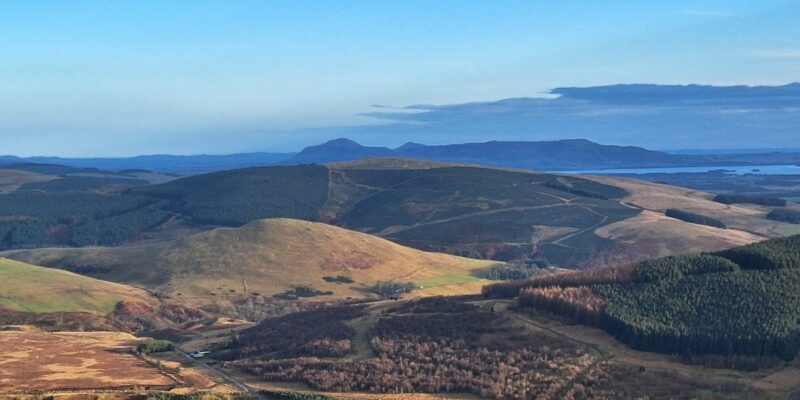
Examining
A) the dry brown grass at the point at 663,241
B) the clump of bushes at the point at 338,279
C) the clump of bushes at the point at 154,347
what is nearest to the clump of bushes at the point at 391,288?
the clump of bushes at the point at 338,279

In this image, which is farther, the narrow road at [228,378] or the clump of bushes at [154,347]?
the clump of bushes at [154,347]

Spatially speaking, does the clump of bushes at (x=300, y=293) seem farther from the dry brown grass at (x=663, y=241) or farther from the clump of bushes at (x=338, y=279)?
the dry brown grass at (x=663, y=241)

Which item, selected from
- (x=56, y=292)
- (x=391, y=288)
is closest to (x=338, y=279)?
(x=391, y=288)

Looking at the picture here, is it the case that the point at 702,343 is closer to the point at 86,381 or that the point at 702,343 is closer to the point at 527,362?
the point at 527,362

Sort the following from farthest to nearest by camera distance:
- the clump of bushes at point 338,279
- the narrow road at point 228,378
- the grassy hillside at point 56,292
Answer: the clump of bushes at point 338,279
the grassy hillside at point 56,292
the narrow road at point 228,378

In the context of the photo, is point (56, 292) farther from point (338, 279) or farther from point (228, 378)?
point (228, 378)

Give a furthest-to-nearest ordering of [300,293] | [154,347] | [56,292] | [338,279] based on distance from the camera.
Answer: [338,279]
[300,293]
[56,292]
[154,347]

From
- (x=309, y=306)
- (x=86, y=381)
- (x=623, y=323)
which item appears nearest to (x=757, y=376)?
(x=623, y=323)
